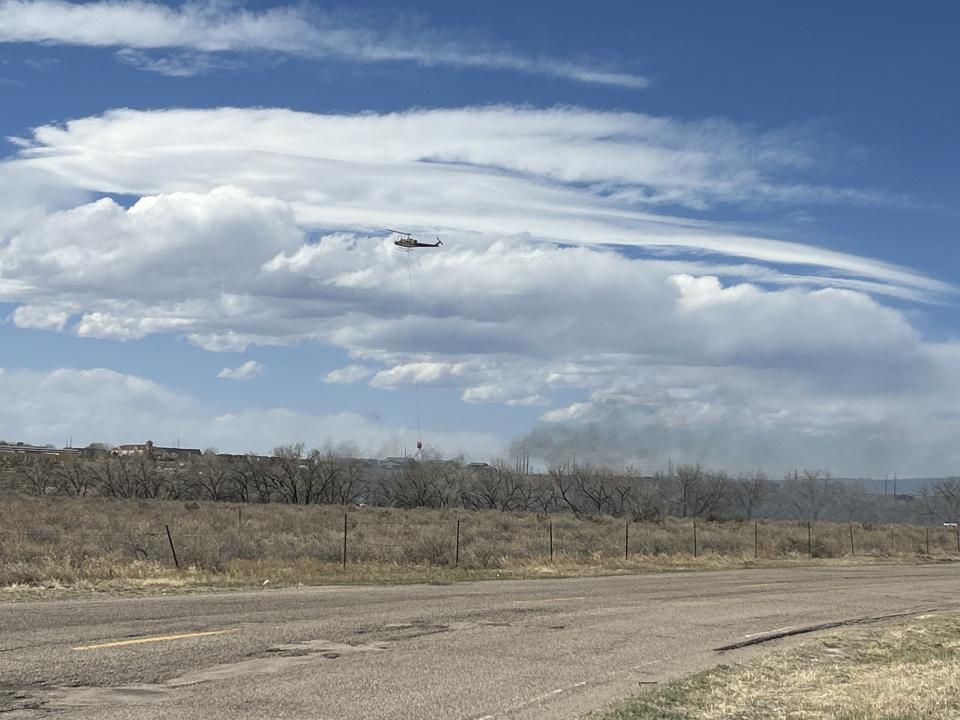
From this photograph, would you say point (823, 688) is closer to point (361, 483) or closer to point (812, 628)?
point (812, 628)

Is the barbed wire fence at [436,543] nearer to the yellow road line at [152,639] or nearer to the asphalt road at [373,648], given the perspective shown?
the asphalt road at [373,648]

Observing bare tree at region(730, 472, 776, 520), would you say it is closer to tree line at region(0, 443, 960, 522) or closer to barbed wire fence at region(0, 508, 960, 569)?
tree line at region(0, 443, 960, 522)

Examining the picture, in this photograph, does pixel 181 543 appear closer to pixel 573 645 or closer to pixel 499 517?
pixel 573 645

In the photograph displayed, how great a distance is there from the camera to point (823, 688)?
12031mm

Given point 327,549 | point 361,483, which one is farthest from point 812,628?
point 361,483

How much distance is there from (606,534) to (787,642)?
31.7 m

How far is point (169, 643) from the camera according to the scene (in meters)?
12.7

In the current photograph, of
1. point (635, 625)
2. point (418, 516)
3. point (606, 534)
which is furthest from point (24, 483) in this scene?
point (635, 625)

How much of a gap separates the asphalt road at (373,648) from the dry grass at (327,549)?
11.0ft

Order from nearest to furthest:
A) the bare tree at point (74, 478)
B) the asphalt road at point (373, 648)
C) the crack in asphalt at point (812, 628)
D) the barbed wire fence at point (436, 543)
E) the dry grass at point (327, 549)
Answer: the asphalt road at point (373, 648) < the crack in asphalt at point (812, 628) < the dry grass at point (327, 549) < the barbed wire fence at point (436, 543) < the bare tree at point (74, 478)

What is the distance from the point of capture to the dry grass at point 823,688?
1033cm

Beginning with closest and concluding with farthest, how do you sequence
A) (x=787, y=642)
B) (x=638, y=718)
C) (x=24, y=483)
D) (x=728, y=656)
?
(x=638, y=718)
(x=728, y=656)
(x=787, y=642)
(x=24, y=483)

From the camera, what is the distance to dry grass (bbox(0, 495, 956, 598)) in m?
22.7

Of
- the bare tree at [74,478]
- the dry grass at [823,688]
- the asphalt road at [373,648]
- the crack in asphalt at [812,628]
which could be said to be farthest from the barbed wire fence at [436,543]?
the bare tree at [74,478]
